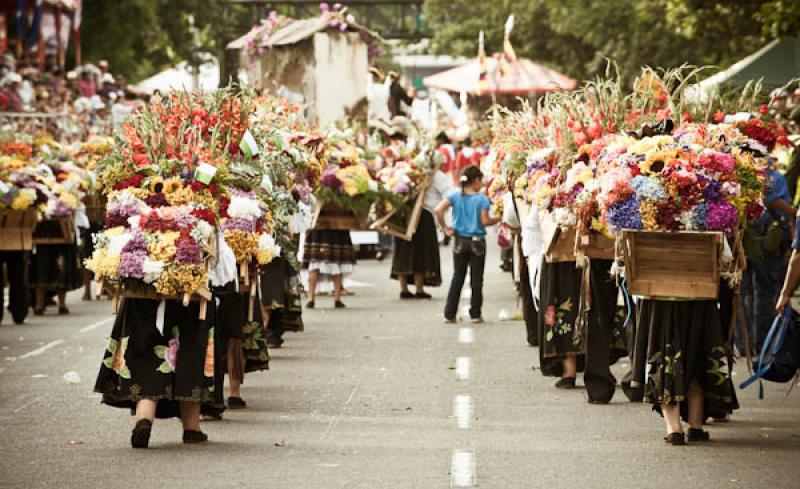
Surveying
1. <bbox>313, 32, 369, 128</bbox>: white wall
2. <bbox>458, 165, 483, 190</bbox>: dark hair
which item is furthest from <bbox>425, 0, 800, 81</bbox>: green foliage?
<bbox>458, 165, 483, 190</bbox>: dark hair

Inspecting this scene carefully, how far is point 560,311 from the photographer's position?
1419cm

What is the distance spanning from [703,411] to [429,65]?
11481 cm

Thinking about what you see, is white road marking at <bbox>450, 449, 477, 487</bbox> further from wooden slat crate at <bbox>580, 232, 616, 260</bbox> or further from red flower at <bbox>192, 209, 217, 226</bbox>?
wooden slat crate at <bbox>580, 232, 616, 260</bbox>

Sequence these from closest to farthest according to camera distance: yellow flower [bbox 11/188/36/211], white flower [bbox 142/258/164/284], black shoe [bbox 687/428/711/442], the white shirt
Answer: white flower [bbox 142/258/164/284] → black shoe [bbox 687/428/711/442] → yellow flower [bbox 11/188/36/211] → the white shirt

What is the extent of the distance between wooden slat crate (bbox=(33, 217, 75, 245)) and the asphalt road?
4.11 metres

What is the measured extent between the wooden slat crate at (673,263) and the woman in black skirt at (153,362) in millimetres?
2707

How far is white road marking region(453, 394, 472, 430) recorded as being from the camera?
1222cm

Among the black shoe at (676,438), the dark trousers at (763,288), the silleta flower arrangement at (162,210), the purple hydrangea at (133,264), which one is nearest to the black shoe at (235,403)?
the silleta flower arrangement at (162,210)

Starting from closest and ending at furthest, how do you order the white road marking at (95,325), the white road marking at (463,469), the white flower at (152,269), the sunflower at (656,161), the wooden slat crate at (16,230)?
the white road marking at (463,469) < the white flower at (152,269) < the sunflower at (656,161) < the white road marking at (95,325) < the wooden slat crate at (16,230)

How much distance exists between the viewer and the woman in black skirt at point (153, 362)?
435 inches

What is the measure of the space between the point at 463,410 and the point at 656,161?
2684 millimetres

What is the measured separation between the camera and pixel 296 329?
1703cm

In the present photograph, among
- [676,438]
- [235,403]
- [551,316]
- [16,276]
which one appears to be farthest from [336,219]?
[676,438]

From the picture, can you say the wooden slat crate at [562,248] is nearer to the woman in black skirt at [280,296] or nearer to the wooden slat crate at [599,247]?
the wooden slat crate at [599,247]
